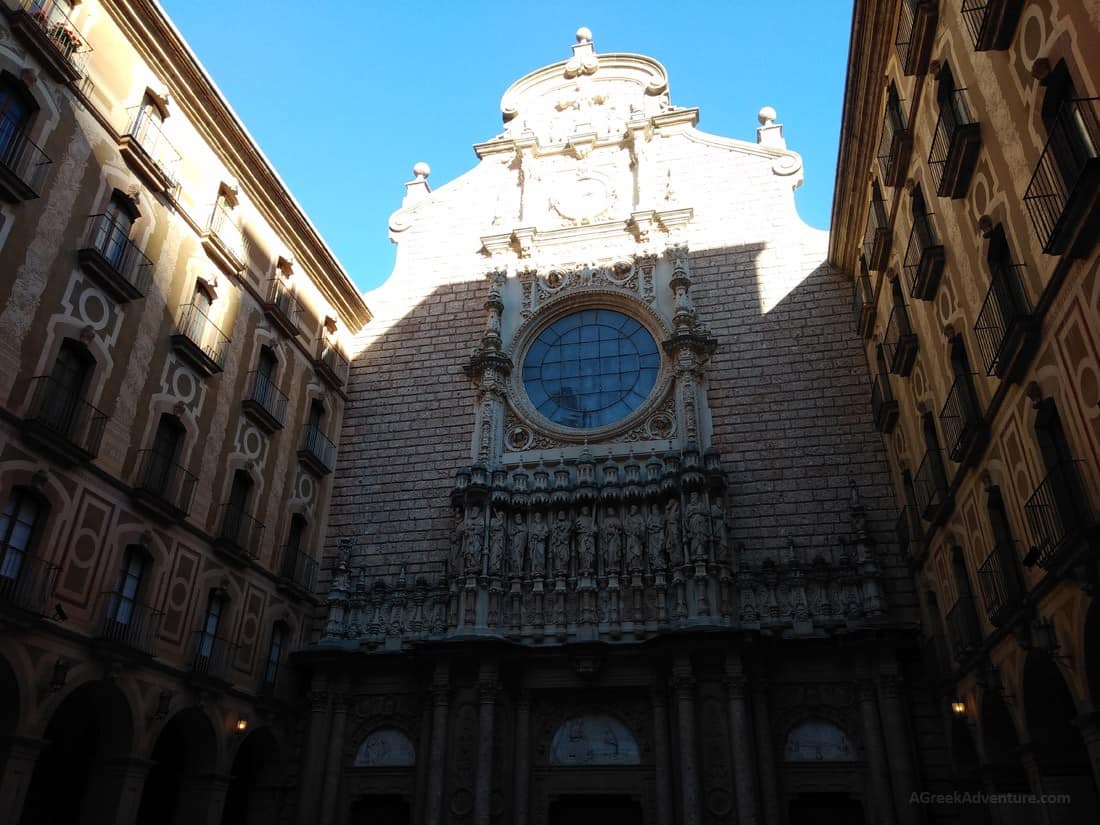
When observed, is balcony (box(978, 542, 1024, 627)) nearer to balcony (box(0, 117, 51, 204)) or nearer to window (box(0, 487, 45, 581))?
window (box(0, 487, 45, 581))

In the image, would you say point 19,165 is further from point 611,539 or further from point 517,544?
point 611,539

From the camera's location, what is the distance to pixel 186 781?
623 inches

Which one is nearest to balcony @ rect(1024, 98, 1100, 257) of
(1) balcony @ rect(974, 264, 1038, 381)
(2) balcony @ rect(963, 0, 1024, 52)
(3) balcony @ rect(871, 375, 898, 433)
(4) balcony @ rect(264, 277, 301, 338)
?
(1) balcony @ rect(974, 264, 1038, 381)

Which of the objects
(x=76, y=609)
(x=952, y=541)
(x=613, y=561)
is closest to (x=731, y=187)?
(x=613, y=561)

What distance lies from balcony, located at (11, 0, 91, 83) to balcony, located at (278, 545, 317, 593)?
10.1 metres

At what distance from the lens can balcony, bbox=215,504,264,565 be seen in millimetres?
16688

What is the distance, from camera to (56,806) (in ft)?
46.5

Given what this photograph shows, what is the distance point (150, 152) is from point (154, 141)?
36 cm

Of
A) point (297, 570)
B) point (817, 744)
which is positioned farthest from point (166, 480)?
point (817, 744)

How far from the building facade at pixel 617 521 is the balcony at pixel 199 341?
507 cm

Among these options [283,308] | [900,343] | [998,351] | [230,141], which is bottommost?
[998,351]

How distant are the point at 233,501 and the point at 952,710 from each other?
45.8 feet

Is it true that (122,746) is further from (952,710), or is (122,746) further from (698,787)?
(952,710)

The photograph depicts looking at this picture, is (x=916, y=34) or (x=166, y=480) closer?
(x=916, y=34)
